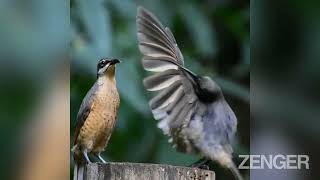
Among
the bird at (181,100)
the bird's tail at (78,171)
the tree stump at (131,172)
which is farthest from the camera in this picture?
the bird at (181,100)

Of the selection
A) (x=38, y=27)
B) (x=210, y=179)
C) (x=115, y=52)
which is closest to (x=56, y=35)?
(x=38, y=27)

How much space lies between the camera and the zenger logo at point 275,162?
338cm

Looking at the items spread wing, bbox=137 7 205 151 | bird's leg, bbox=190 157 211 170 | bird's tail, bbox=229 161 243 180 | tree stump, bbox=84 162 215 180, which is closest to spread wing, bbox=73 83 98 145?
spread wing, bbox=137 7 205 151

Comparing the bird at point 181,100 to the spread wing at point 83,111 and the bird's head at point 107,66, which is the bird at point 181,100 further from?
the spread wing at point 83,111

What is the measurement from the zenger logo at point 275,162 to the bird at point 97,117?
0.69 metres

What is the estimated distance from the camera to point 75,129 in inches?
133

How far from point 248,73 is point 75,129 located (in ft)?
2.97

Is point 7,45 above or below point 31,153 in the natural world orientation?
above

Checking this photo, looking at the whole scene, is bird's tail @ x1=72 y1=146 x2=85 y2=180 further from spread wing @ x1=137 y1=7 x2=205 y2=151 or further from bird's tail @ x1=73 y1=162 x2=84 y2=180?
spread wing @ x1=137 y1=7 x2=205 y2=151

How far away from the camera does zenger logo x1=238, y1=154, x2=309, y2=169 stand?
3375 mm

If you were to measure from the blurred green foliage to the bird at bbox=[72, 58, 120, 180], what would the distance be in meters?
0.03

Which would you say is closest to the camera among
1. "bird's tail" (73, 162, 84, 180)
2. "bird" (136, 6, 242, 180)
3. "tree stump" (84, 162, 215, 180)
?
"tree stump" (84, 162, 215, 180)

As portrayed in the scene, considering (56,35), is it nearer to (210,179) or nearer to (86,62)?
(86,62)

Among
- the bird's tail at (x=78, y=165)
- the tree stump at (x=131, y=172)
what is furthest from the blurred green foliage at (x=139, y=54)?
the tree stump at (x=131, y=172)
